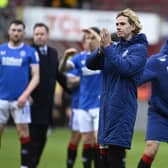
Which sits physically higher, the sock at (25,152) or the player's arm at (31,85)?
the player's arm at (31,85)

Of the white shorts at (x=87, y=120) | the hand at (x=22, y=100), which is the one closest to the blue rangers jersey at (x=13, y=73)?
the hand at (x=22, y=100)

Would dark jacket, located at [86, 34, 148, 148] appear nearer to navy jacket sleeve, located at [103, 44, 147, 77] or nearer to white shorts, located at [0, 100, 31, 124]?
navy jacket sleeve, located at [103, 44, 147, 77]

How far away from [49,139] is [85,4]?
882 cm

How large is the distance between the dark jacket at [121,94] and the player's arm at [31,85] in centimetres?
277

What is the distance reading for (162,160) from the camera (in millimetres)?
15586

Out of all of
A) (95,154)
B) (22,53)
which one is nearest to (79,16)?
(95,154)

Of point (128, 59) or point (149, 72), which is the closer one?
point (128, 59)

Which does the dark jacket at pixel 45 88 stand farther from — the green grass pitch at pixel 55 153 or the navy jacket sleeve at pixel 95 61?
the navy jacket sleeve at pixel 95 61

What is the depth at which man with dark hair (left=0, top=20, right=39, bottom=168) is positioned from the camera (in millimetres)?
12094

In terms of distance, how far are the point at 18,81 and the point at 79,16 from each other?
15.8m

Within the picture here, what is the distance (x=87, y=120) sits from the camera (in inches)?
516

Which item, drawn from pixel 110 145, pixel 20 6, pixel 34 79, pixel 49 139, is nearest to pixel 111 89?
pixel 110 145

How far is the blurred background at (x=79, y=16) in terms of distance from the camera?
89.1ft

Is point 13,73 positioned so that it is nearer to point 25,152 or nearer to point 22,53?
point 22,53
